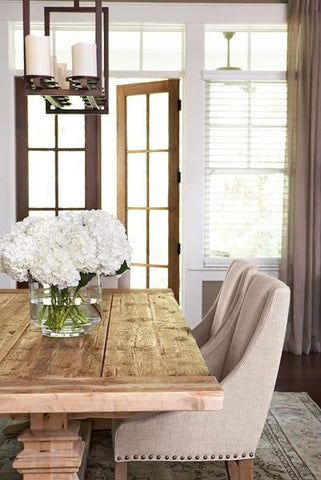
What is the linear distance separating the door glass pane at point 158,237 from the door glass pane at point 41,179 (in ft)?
2.90

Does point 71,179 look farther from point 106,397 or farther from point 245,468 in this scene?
point 106,397

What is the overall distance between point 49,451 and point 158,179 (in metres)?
4.54

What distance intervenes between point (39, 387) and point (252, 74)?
475 cm

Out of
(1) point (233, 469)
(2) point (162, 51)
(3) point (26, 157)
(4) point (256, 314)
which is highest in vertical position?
(2) point (162, 51)

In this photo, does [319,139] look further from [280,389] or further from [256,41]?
[280,389]

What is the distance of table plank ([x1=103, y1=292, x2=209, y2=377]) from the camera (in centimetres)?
239

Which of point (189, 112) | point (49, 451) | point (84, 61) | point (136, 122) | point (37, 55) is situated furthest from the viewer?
point (136, 122)

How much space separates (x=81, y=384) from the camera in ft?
7.23

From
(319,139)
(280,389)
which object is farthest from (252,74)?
(280,389)

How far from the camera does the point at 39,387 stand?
7.12 feet

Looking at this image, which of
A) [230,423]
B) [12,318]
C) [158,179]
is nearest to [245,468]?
[230,423]

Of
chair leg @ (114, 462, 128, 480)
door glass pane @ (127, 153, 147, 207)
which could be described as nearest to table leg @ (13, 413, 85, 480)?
chair leg @ (114, 462, 128, 480)

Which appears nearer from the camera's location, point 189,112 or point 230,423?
point 230,423

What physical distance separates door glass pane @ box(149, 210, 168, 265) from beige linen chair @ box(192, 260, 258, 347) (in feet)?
8.95
